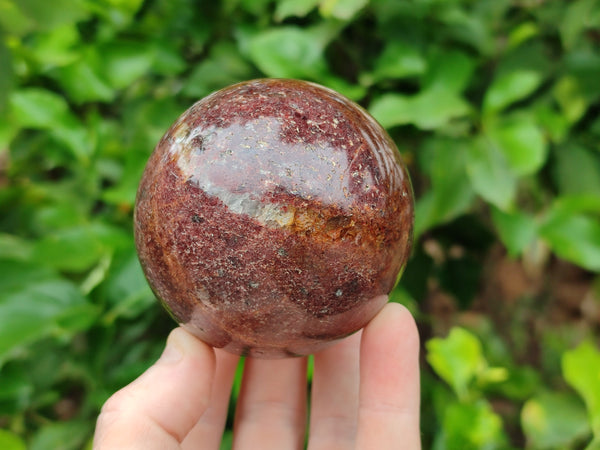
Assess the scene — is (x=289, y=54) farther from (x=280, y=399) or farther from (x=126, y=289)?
(x=280, y=399)

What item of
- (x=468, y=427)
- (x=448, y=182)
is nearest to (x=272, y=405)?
(x=468, y=427)

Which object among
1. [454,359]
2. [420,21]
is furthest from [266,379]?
[420,21]

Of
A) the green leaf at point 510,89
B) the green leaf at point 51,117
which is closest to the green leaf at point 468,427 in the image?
the green leaf at point 510,89

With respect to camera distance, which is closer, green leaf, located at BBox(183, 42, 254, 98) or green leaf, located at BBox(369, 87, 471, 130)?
green leaf, located at BBox(369, 87, 471, 130)

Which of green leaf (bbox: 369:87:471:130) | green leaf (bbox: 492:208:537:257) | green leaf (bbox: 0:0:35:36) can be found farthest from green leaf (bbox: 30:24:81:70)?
green leaf (bbox: 492:208:537:257)

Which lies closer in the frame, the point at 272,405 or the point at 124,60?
the point at 272,405

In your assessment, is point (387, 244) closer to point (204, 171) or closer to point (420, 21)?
point (204, 171)

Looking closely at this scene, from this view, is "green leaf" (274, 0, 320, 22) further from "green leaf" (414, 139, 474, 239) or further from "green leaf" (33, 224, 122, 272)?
"green leaf" (33, 224, 122, 272)
